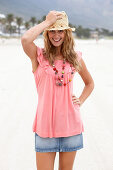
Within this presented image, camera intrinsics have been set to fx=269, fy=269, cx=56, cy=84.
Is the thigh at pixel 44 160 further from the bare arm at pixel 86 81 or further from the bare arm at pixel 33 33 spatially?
the bare arm at pixel 33 33

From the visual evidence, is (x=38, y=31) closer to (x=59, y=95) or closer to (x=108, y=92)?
(x=59, y=95)

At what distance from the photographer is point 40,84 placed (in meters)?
2.21

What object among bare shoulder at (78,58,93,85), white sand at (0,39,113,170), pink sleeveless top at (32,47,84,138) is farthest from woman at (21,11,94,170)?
white sand at (0,39,113,170)

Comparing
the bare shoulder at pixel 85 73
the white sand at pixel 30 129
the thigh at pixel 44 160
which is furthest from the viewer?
the white sand at pixel 30 129

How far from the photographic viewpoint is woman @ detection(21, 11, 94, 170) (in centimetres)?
217

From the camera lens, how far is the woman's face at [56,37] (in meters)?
2.26

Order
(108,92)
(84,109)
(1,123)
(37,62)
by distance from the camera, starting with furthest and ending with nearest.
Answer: (108,92)
(84,109)
(1,123)
(37,62)

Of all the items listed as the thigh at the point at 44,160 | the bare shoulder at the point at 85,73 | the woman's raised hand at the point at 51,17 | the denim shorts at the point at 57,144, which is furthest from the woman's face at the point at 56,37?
the thigh at the point at 44,160

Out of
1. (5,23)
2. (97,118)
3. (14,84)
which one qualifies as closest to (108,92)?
(97,118)

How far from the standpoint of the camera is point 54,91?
2168 mm

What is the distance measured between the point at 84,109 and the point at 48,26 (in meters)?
3.85

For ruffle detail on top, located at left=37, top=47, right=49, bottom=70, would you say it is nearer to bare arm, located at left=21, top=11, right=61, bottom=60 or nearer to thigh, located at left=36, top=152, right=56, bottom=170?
bare arm, located at left=21, top=11, right=61, bottom=60

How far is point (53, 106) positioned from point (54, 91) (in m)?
0.12

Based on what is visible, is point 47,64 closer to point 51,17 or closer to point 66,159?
point 51,17
